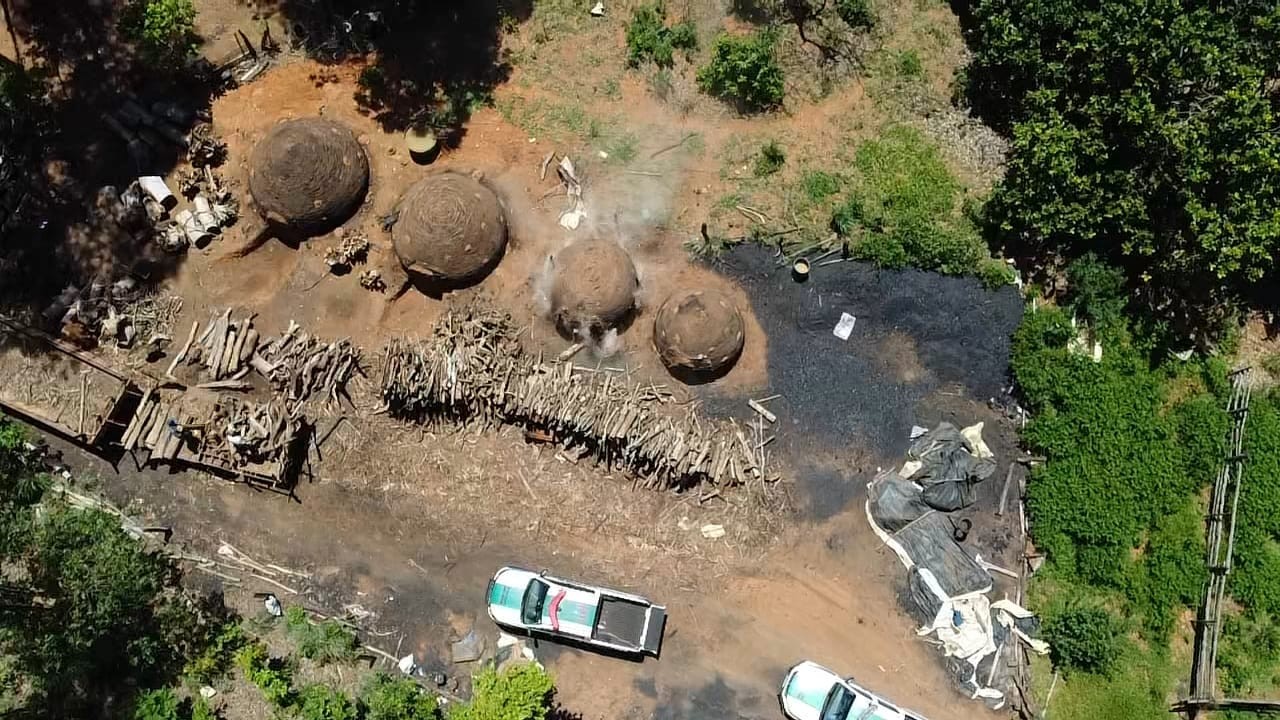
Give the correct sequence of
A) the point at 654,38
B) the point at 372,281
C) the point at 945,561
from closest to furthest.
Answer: the point at 945,561 → the point at 372,281 → the point at 654,38

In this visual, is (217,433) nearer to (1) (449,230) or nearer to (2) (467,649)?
(1) (449,230)

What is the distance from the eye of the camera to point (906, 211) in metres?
16.1

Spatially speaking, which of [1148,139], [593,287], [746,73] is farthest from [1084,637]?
[746,73]

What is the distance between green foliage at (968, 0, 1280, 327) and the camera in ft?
44.8

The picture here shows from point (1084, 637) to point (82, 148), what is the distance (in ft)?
75.7

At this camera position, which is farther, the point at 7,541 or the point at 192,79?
the point at 192,79


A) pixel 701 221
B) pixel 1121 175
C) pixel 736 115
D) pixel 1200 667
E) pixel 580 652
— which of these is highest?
pixel 1121 175

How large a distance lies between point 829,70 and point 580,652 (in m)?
13.7

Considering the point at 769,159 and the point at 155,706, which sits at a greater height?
the point at 769,159

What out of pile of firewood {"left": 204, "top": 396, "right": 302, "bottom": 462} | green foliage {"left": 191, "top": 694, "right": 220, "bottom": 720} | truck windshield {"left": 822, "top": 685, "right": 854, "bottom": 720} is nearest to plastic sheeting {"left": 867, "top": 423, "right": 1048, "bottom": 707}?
truck windshield {"left": 822, "top": 685, "right": 854, "bottom": 720}

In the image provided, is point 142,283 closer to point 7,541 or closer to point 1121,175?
point 7,541

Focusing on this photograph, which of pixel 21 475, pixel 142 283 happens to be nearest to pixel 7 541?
pixel 21 475

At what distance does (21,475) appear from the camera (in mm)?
15609

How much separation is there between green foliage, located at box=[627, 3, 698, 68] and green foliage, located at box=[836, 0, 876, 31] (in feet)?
10.8
